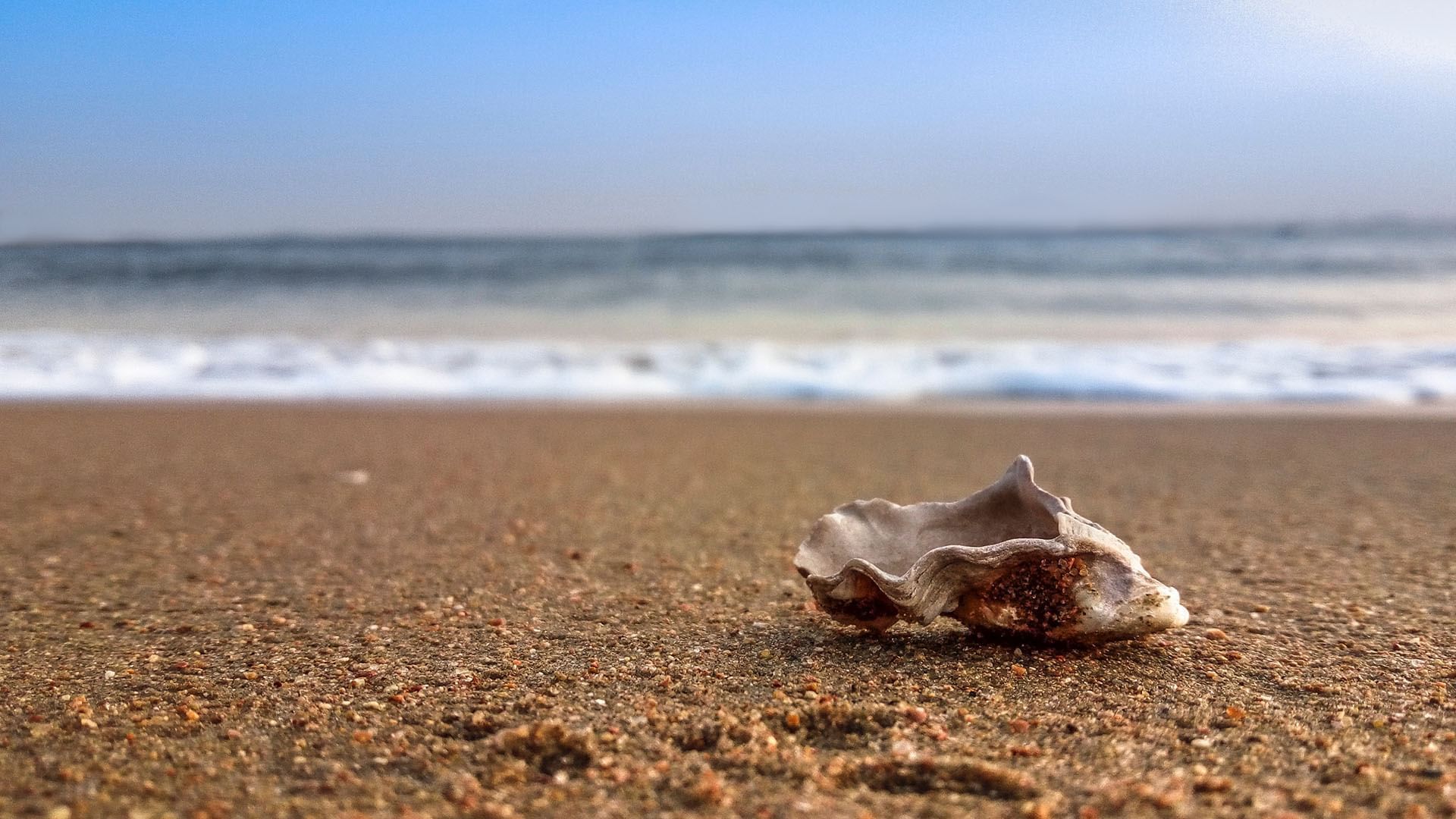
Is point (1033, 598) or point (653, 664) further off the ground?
point (1033, 598)

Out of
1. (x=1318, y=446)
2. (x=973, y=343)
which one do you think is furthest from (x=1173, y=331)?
(x=1318, y=446)

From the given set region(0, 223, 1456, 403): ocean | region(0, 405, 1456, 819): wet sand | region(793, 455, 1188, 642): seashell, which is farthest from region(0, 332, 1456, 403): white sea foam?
region(793, 455, 1188, 642): seashell

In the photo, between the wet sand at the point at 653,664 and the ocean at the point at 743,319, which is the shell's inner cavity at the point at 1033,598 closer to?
the wet sand at the point at 653,664

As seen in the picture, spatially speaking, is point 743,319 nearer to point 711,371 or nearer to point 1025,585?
point 711,371

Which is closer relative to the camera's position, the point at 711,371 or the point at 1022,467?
the point at 1022,467

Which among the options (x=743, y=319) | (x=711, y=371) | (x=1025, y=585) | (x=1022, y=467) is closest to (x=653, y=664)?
(x=1025, y=585)

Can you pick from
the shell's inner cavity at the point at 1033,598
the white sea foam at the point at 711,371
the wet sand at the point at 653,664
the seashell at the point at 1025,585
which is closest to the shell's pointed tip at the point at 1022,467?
the seashell at the point at 1025,585

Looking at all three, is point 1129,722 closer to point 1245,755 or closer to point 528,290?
point 1245,755
